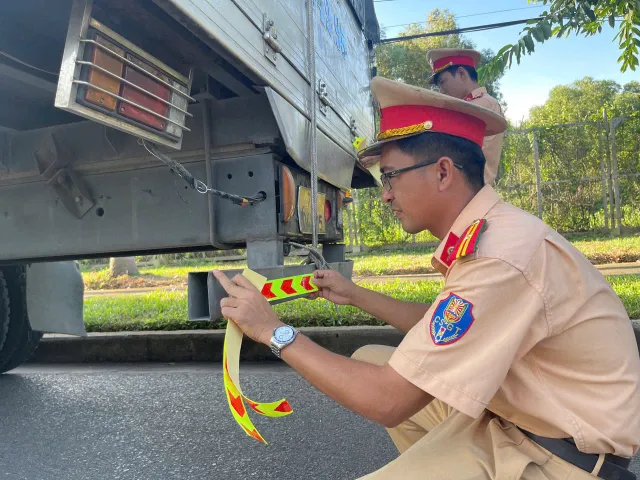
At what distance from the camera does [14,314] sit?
11.3 feet

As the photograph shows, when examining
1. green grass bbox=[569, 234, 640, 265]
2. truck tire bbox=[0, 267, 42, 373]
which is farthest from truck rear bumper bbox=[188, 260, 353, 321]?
green grass bbox=[569, 234, 640, 265]

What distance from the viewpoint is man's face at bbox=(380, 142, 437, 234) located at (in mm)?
1411

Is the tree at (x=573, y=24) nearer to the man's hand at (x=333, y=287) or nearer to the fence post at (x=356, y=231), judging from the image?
the man's hand at (x=333, y=287)

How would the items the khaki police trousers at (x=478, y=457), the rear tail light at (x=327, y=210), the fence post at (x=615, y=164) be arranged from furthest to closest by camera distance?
the fence post at (x=615, y=164) < the rear tail light at (x=327, y=210) < the khaki police trousers at (x=478, y=457)

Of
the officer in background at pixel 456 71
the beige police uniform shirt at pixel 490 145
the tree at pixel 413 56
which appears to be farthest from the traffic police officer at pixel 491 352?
the tree at pixel 413 56

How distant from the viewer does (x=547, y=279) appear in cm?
116

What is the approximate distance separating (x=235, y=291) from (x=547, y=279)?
2.48 ft

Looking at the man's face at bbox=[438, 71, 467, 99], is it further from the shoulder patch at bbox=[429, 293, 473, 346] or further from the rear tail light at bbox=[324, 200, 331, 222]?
the shoulder patch at bbox=[429, 293, 473, 346]

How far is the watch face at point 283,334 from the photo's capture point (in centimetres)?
129

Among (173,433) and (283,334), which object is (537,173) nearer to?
(173,433)

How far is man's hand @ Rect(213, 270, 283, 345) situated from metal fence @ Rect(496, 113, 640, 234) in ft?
31.1

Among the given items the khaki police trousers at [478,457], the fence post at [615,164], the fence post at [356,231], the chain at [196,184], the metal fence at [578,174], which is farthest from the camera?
the fence post at [356,231]

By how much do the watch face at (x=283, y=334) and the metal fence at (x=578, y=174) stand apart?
9.51 metres

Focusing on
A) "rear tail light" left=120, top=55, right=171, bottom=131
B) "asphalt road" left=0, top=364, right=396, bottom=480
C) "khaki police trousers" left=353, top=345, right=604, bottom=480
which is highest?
"rear tail light" left=120, top=55, right=171, bottom=131
